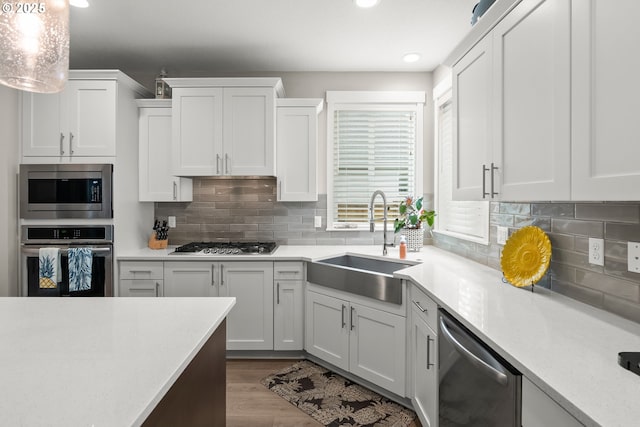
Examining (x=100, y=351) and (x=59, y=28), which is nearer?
(x=100, y=351)

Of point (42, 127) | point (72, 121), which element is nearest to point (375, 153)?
point (72, 121)

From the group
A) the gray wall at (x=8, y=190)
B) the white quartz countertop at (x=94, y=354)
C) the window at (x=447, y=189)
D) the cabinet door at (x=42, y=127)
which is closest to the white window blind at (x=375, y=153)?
the window at (x=447, y=189)

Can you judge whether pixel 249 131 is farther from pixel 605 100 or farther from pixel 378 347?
pixel 605 100

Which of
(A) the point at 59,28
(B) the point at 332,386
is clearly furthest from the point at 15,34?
(B) the point at 332,386

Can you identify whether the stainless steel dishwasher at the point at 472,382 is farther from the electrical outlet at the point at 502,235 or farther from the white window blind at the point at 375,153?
the white window blind at the point at 375,153

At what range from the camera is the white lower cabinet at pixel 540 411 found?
830 millimetres

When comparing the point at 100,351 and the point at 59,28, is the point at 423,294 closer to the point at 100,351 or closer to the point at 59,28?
the point at 100,351

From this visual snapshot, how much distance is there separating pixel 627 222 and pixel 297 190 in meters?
2.27

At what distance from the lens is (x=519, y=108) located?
1.44 metres

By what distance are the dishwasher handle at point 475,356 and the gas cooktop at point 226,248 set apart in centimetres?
168

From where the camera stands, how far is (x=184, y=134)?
9.58ft

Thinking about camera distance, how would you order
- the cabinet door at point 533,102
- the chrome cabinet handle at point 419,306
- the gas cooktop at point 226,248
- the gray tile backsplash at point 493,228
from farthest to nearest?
the gas cooktop at point 226,248, the chrome cabinet handle at point 419,306, the gray tile backsplash at point 493,228, the cabinet door at point 533,102

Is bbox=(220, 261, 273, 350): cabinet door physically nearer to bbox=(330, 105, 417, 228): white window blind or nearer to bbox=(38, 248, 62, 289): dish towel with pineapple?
bbox=(330, 105, 417, 228): white window blind

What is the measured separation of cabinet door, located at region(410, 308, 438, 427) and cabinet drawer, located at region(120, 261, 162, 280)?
2.02 metres
